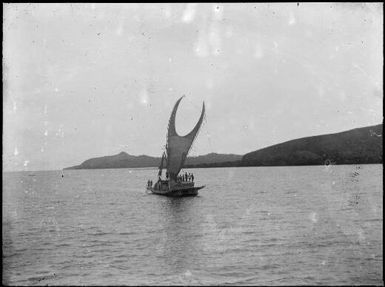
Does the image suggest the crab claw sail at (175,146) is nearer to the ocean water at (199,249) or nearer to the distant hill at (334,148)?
the ocean water at (199,249)

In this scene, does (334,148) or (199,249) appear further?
(334,148)

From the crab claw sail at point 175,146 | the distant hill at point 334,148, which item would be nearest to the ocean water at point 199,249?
the crab claw sail at point 175,146

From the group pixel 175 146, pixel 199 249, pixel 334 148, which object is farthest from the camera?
pixel 334 148

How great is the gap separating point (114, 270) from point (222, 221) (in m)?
16.3

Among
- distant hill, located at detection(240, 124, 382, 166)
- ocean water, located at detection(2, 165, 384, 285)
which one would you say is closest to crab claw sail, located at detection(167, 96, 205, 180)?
ocean water, located at detection(2, 165, 384, 285)

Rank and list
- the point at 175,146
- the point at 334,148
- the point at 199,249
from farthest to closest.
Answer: the point at 334,148 < the point at 175,146 < the point at 199,249

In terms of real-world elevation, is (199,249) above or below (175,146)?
below

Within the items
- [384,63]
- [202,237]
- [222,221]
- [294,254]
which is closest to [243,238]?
[202,237]

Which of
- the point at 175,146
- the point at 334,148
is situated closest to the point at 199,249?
the point at 175,146

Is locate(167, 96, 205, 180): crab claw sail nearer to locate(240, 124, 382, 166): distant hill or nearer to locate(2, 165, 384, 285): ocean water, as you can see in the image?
locate(2, 165, 384, 285): ocean water

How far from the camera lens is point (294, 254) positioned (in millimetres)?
20906

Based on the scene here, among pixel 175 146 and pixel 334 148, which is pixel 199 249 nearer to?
pixel 175 146

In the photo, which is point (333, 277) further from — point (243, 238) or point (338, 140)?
point (338, 140)

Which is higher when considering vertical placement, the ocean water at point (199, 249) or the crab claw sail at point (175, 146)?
the crab claw sail at point (175, 146)
